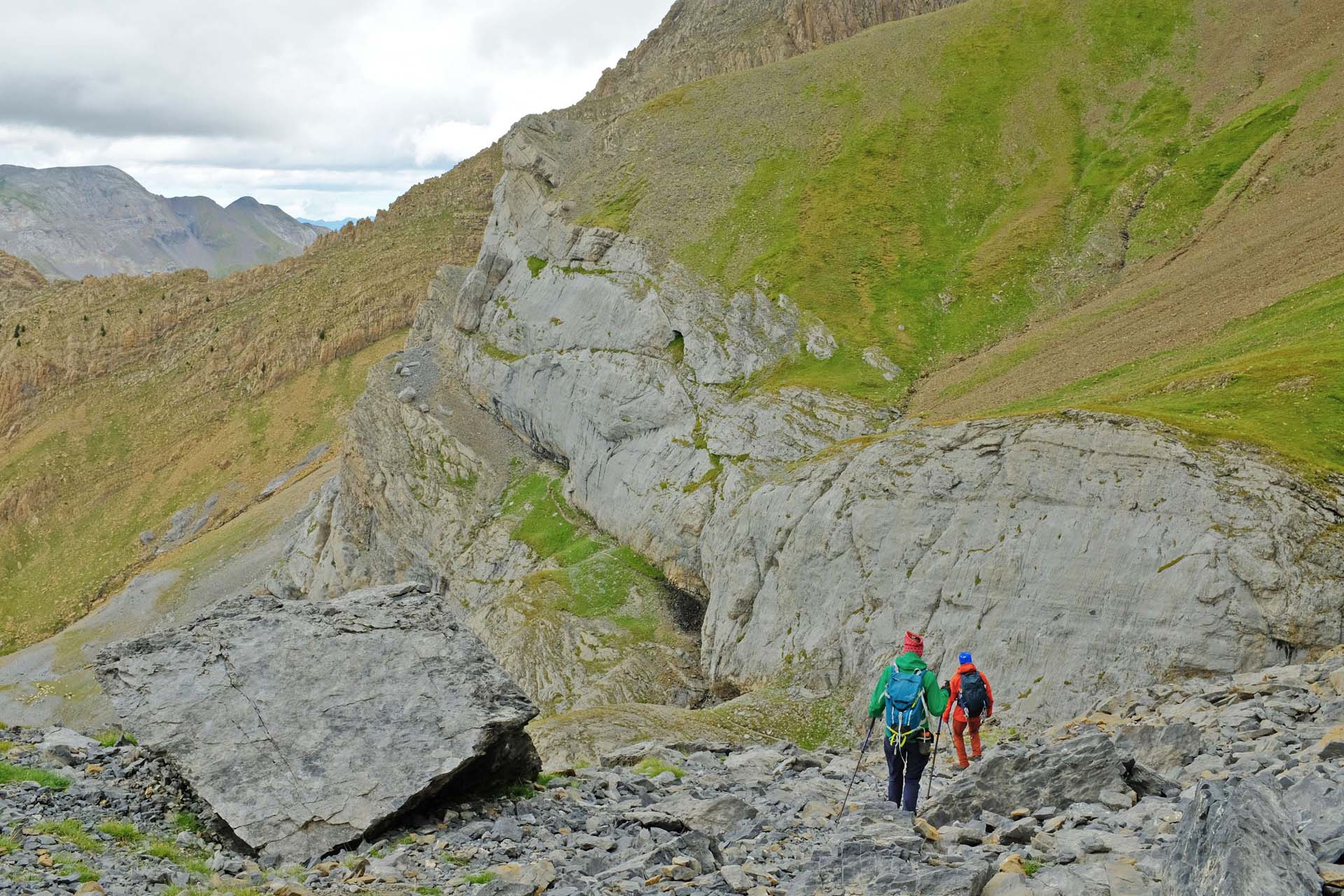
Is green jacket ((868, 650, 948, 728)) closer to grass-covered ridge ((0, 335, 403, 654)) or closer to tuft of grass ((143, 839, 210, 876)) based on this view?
tuft of grass ((143, 839, 210, 876))

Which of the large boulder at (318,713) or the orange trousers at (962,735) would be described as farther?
the orange trousers at (962,735)

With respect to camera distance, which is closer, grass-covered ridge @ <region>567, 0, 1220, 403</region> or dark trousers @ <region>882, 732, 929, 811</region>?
dark trousers @ <region>882, 732, 929, 811</region>

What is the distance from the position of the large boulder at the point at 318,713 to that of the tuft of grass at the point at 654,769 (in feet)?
10.7

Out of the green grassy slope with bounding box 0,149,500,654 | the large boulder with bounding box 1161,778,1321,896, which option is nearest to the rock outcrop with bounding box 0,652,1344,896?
the large boulder with bounding box 1161,778,1321,896

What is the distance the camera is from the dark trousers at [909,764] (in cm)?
1703

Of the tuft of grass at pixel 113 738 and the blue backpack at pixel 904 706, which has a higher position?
the blue backpack at pixel 904 706

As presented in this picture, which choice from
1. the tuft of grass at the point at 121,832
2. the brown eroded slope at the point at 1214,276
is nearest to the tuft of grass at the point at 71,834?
the tuft of grass at the point at 121,832

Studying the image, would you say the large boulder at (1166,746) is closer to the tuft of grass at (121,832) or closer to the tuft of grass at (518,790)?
the tuft of grass at (518,790)

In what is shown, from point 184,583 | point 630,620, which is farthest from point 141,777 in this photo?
point 184,583

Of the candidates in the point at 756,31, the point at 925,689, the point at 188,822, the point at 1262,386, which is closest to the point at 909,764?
the point at 925,689

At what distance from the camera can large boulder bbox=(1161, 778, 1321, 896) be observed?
9.49 meters

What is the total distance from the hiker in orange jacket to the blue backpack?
4.74 m

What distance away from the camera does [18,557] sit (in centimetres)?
12712

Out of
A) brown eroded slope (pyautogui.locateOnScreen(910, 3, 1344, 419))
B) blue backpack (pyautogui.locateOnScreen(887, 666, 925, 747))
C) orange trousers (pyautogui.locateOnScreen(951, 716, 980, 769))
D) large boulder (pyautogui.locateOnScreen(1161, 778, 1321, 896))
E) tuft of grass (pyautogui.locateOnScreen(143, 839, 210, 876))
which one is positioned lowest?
orange trousers (pyautogui.locateOnScreen(951, 716, 980, 769))
